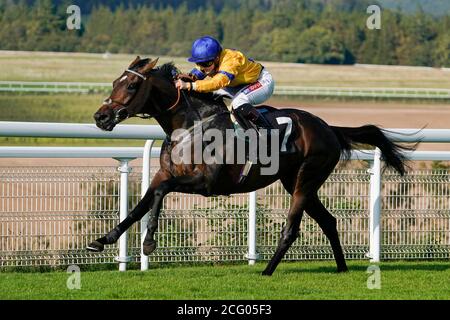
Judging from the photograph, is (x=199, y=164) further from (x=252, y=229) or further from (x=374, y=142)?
(x=374, y=142)

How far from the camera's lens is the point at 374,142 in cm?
827

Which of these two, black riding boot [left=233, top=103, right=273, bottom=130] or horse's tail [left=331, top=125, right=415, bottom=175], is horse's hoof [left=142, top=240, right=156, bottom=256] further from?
horse's tail [left=331, top=125, right=415, bottom=175]

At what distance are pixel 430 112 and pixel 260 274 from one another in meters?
27.5

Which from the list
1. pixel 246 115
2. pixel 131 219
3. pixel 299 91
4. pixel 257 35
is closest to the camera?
pixel 131 219

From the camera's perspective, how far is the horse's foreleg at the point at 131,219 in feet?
22.3

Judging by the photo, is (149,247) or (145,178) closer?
(149,247)

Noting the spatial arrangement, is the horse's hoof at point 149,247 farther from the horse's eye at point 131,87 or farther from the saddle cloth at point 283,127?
the saddle cloth at point 283,127

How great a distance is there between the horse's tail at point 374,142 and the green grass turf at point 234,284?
85 cm

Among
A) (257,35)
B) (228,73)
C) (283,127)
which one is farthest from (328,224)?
(257,35)

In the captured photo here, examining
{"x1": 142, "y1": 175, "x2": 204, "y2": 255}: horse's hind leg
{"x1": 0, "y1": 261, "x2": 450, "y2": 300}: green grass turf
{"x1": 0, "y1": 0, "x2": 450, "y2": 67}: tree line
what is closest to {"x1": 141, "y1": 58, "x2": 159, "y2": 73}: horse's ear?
{"x1": 142, "y1": 175, "x2": 204, "y2": 255}: horse's hind leg

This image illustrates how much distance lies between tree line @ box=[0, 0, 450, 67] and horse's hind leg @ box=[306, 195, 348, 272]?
176 feet

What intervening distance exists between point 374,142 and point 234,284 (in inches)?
76.7

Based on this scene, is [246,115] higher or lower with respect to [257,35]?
lower

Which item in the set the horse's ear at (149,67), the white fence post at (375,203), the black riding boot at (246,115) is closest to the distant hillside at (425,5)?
the white fence post at (375,203)
